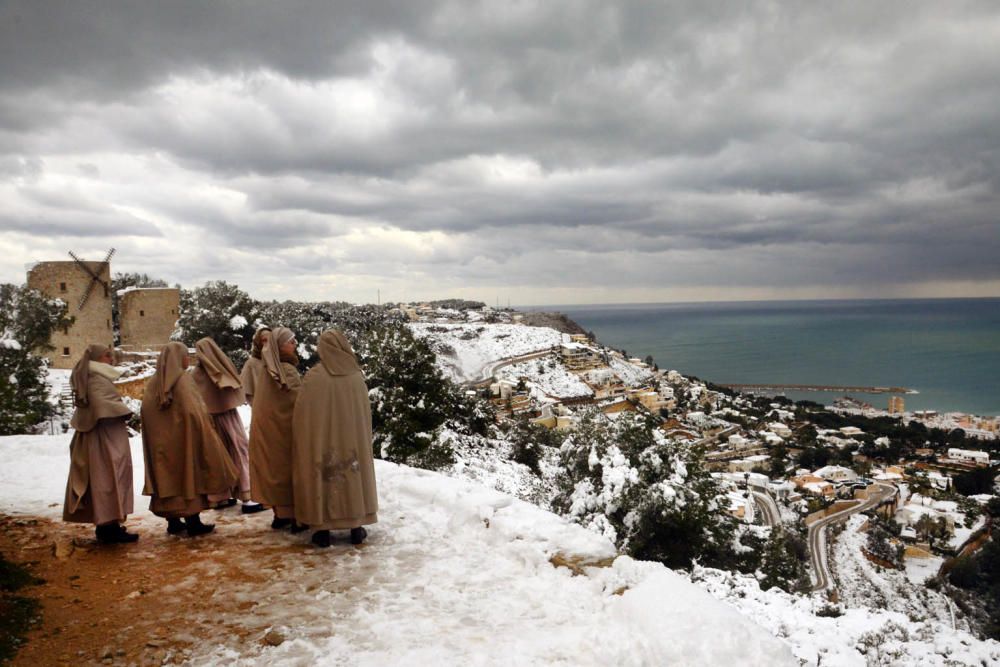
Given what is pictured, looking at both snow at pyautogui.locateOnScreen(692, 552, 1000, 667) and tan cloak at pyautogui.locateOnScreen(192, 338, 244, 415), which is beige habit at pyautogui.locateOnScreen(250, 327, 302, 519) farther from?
snow at pyautogui.locateOnScreen(692, 552, 1000, 667)

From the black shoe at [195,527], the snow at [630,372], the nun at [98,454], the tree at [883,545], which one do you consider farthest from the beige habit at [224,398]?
the snow at [630,372]

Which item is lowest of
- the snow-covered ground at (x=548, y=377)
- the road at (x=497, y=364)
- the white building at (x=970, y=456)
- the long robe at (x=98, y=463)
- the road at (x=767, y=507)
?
the white building at (x=970, y=456)

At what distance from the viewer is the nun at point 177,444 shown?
5.44 m

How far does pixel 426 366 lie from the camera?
18406 millimetres

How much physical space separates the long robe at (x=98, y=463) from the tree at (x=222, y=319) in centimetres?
2174

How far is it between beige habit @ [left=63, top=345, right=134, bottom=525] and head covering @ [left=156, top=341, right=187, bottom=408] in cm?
31

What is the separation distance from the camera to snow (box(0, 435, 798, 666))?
3.43 meters

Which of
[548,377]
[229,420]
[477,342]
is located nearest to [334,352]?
[229,420]

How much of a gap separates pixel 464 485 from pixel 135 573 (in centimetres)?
342

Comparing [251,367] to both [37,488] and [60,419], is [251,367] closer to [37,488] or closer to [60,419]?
[37,488]

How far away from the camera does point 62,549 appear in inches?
204

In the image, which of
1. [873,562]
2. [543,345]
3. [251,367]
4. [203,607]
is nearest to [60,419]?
[251,367]

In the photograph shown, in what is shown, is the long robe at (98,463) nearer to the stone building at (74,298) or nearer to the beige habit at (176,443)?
the beige habit at (176,443)

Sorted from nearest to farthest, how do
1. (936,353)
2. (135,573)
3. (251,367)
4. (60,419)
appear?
(135,573) → (251,367) → (60,419) → (936,353)
